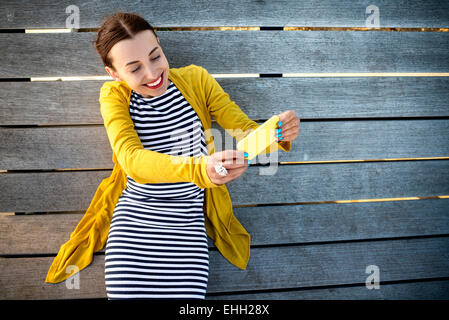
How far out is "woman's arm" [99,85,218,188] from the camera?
78cm

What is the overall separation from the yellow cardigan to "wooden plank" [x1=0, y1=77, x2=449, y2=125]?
232 millimetres

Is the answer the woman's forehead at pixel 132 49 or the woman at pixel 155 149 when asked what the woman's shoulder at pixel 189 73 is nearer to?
the woman at pixel 155 149

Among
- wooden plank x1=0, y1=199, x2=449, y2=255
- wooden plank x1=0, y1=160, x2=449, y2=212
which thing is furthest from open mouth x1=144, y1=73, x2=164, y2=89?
wooden plank x1=0, y1=199, x2=449, y2=255

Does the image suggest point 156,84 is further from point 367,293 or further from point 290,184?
point 367,293

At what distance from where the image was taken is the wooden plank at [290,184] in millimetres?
1259

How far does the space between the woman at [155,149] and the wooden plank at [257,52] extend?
24cm

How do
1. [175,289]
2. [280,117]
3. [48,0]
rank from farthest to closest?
1. [48,0]
2. [175,289]
3. [280,117]

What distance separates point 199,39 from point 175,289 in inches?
41.5

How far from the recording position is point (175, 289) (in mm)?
965

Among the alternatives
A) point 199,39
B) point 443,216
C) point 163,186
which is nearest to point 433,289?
point 443,216

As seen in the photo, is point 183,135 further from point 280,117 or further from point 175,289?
point 175,289

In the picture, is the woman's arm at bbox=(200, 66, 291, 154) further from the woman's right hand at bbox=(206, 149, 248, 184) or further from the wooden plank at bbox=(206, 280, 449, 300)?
the wooden plank at bbox=(206, 280, 449, 300)

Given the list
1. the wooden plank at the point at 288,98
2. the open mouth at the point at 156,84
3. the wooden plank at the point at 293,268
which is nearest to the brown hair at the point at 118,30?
the open mouth at the point at 156,84

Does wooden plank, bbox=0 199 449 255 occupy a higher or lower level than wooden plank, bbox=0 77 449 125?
lower
